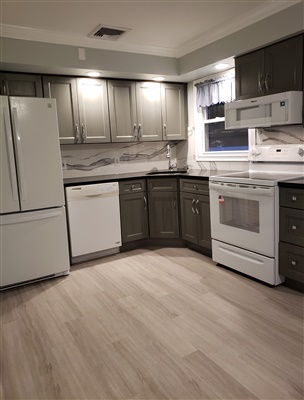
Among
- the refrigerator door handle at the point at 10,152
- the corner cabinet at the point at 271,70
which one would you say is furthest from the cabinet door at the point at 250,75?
the refrigerator door handle at the point at 10,152

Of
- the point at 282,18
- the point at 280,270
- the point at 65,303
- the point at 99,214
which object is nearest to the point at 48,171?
the point at 99,214

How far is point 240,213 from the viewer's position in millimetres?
3014

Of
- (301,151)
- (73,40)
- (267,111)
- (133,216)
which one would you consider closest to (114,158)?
(133,216)

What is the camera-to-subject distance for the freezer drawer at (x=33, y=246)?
9.87 ft

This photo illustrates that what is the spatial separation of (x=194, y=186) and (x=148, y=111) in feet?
4.15

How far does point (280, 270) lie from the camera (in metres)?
2.75

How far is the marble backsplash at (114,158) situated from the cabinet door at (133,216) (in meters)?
0.62

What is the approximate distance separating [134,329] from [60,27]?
2.82 meters

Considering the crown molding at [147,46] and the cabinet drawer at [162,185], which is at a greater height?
the crown molding at [147,46]

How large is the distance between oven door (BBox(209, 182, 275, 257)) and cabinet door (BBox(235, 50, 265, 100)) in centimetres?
95

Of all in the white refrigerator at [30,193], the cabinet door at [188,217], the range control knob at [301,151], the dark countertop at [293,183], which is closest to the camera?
the dark countertop at [293,183]

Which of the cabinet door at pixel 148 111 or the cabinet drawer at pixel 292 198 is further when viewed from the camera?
the cabinet door at pixel 148 111

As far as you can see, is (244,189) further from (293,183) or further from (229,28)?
(229,28)

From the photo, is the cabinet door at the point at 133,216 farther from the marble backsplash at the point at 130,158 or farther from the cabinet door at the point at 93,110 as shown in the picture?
the cabinet door at the point at 93,110
